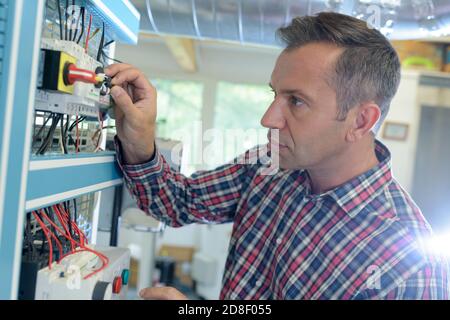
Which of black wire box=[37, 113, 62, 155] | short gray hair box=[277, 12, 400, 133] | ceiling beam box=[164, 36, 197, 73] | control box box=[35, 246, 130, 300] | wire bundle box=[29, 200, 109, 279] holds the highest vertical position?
ceiling beam box=[164, 36, 197, 73]

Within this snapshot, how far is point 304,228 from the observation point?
1013 mm

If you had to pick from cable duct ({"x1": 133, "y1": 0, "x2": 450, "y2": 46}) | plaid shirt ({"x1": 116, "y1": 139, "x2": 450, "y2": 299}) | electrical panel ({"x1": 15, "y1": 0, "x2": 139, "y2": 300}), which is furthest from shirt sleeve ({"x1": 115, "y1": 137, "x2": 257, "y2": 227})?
cable duct ({"x1": 133, "y1": 0, "x2": 450, "y2": 46})

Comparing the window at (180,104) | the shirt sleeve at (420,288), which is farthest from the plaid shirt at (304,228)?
the window at (180,104)

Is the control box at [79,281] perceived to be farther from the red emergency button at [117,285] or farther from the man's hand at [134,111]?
the man's hand at [134,111]

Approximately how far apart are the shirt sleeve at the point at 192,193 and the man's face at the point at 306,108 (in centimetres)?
24

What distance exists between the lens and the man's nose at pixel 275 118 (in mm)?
986

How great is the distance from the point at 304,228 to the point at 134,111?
44cm

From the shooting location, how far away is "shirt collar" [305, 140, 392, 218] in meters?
0.97

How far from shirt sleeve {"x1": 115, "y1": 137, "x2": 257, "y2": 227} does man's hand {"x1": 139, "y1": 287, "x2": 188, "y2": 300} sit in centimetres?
30

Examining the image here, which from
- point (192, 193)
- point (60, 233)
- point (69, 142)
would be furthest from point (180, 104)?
point (60, 233)

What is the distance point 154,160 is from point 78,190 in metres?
0.27

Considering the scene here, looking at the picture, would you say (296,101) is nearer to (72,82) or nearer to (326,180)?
(326,180)

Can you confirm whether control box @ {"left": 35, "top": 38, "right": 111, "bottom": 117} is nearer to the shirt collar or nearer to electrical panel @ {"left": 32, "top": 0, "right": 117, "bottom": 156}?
electrical panel @ {"left": 32, "top": 0, "right": 117, "bottom": 156}
